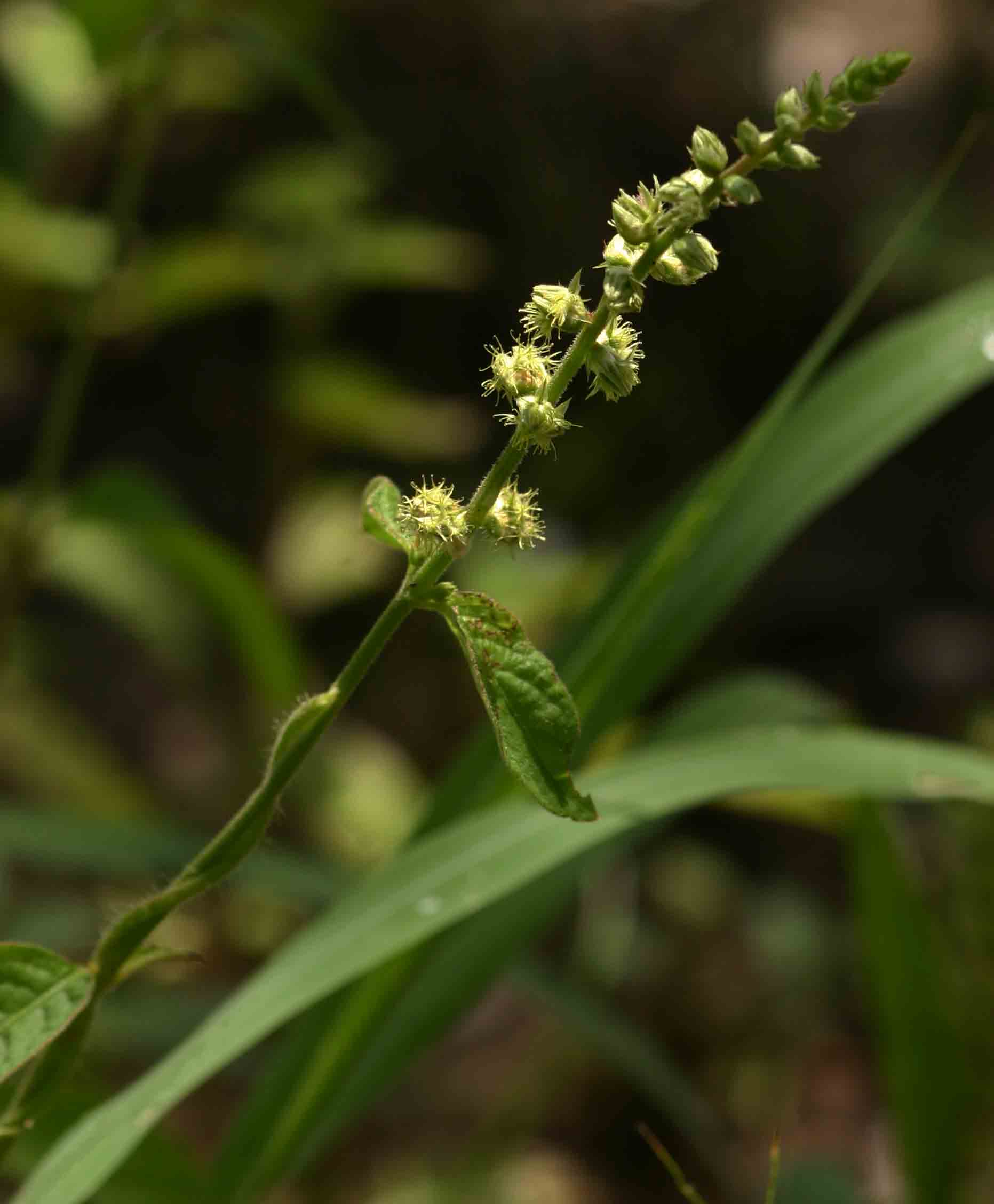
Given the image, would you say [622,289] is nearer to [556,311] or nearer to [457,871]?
[556,311]

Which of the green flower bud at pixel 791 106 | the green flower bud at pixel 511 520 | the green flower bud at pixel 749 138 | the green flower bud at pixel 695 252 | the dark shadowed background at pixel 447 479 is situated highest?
the dark shadowed background at pixel 447 479

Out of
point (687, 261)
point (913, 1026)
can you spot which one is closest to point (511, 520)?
point (687, 261)

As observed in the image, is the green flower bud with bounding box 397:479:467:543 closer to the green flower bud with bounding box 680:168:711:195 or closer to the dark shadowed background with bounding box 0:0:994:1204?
the green flower bud with bounding box 680:168:711:195

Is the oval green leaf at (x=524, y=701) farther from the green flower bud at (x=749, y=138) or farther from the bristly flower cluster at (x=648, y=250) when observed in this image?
the green flower bud at (x=749, y=138)

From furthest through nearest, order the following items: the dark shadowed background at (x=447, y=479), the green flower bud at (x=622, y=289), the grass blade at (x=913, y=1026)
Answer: the dark shadowed background at (x=447, y=479), the grass blade at (x=913, y=1026), the green flower bud at (x=622, y=289)

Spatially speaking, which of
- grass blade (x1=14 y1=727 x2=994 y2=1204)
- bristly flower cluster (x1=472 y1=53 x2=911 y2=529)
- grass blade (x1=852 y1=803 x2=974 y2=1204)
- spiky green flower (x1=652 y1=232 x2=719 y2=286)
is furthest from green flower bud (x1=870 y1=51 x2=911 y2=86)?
grass blade (x1=852 y1=803 x2=974 y2=1204)

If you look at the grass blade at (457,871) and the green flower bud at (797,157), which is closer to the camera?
the green flower bud at (797,157)

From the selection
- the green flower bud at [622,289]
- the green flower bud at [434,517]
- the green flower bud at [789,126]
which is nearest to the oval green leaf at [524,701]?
the green flower bud at [434,517]
